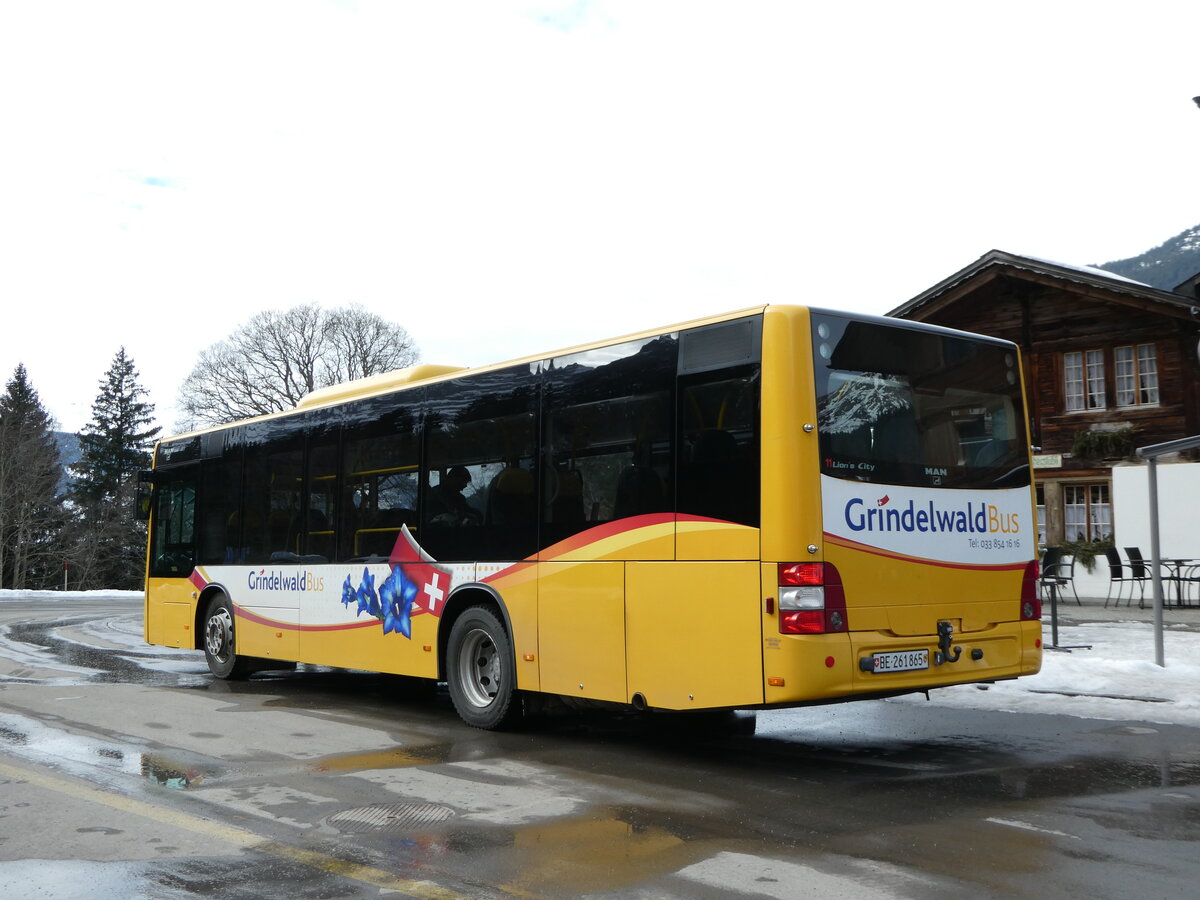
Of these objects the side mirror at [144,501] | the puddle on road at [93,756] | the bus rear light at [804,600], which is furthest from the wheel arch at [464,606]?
the side mirror at [144,501]

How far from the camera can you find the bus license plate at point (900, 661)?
722cm

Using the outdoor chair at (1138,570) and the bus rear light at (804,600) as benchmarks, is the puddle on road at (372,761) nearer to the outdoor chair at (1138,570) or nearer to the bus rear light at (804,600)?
the bus rear light at (804,600)

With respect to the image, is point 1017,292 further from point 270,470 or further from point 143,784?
point 143,784

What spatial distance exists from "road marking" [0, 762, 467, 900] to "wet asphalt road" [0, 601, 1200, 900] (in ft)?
0.06

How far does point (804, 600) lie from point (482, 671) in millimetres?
3587

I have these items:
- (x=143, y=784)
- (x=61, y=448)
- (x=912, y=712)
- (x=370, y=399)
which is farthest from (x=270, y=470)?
(x=61, y=448)

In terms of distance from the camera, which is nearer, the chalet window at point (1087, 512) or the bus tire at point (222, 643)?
the bus tire at point (222, 643)

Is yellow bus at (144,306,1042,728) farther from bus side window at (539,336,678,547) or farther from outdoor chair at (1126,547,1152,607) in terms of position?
outdoor chair at (1126,547,1152,607)

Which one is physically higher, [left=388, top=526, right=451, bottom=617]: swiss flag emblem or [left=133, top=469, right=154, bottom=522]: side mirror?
[left=133, top=469, right=154, bottom=522]: side mirror

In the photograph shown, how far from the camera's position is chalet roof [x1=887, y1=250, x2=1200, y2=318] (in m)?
24.2

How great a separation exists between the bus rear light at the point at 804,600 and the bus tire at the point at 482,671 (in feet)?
9.23

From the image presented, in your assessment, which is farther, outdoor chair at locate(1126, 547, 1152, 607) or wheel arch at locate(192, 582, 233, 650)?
outdoor chair at locate(1126, 547, 1152, 607)

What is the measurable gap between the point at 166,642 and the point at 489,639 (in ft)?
22.4

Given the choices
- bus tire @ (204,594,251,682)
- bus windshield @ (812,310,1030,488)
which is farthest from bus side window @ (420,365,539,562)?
bus tire @ (204,594,251,682)
